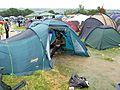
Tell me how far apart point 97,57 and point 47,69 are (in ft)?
12.5

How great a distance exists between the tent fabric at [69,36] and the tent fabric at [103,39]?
2154mm

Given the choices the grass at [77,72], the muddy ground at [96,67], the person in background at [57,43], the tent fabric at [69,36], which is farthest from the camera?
the person in background at [57,43]

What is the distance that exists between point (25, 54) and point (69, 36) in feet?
13.0

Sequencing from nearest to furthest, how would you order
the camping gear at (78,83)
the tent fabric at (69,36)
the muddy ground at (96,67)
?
the camping gear at (78,83) < the muddy ground at (96,67) < the tent fabric at (69,36)

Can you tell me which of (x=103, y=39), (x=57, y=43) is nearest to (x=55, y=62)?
(x=57, y=43)

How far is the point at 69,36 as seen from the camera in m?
13.6

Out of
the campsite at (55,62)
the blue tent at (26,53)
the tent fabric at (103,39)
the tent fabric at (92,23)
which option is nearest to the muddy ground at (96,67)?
the campsite at (55,62)

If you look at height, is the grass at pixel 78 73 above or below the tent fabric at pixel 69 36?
below

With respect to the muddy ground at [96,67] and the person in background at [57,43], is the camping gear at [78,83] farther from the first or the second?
the person in background at [57,43]

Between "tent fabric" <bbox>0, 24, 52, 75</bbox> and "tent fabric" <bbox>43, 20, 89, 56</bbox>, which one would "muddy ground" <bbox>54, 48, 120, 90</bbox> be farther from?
"tent fabric" <bbox>0, 24, 52, 75</bbox>

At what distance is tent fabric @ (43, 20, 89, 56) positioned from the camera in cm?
1262

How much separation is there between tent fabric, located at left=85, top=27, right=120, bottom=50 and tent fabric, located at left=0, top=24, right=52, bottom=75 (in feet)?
16.8

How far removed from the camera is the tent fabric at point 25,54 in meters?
9.74

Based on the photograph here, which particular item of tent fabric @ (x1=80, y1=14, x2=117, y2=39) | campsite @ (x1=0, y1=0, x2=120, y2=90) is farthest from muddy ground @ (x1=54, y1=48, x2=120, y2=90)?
tent fabric @ (x1=80, y1=14, x2=117, y2=39)
